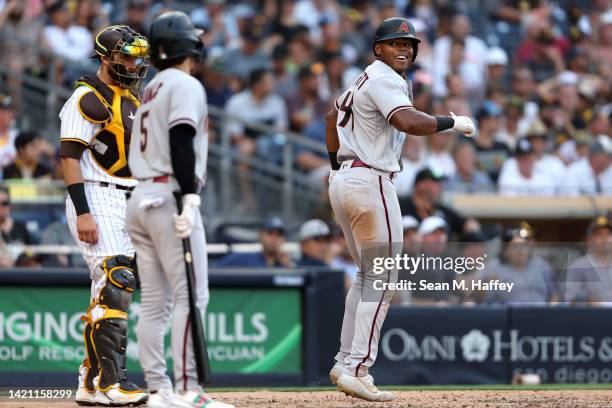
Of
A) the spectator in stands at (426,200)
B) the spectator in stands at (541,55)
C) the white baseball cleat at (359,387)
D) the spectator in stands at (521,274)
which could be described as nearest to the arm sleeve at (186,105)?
the white baseball cleat at (359,387)

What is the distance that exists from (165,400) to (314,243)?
5.18m

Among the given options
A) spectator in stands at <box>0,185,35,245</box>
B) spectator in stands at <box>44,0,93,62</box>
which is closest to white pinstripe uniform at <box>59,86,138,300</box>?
spectator in stands at <box>0,185,35,245</box>

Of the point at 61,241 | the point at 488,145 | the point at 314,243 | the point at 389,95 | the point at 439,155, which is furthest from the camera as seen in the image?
the point at 488,145

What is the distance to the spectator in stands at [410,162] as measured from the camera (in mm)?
13000

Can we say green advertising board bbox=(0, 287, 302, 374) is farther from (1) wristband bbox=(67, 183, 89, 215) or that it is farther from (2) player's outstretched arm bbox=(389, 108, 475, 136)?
(2) player's outstretched arm bbox=(389, 108, 475, 136)

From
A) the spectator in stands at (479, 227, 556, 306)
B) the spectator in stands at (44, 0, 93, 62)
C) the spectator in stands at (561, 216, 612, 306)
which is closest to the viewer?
the spectator in stands at (561, 216, 612, 306)

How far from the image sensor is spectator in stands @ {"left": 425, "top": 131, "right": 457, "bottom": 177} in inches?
532

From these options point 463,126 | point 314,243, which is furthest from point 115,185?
point 314,243

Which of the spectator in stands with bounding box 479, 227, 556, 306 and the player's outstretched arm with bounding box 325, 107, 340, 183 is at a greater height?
the player's outstretched arm with bounding box 325, 107, 340, 183

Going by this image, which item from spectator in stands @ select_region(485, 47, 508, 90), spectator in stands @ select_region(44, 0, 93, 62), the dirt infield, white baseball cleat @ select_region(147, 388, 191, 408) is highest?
spectator in stands @ select_region(44, 0, 93, 62)

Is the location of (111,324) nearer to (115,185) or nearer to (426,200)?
(115,185)

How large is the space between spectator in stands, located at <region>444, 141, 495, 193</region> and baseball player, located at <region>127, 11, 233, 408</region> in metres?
7.43

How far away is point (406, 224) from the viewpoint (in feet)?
35.9

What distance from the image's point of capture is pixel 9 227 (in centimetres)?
1062
